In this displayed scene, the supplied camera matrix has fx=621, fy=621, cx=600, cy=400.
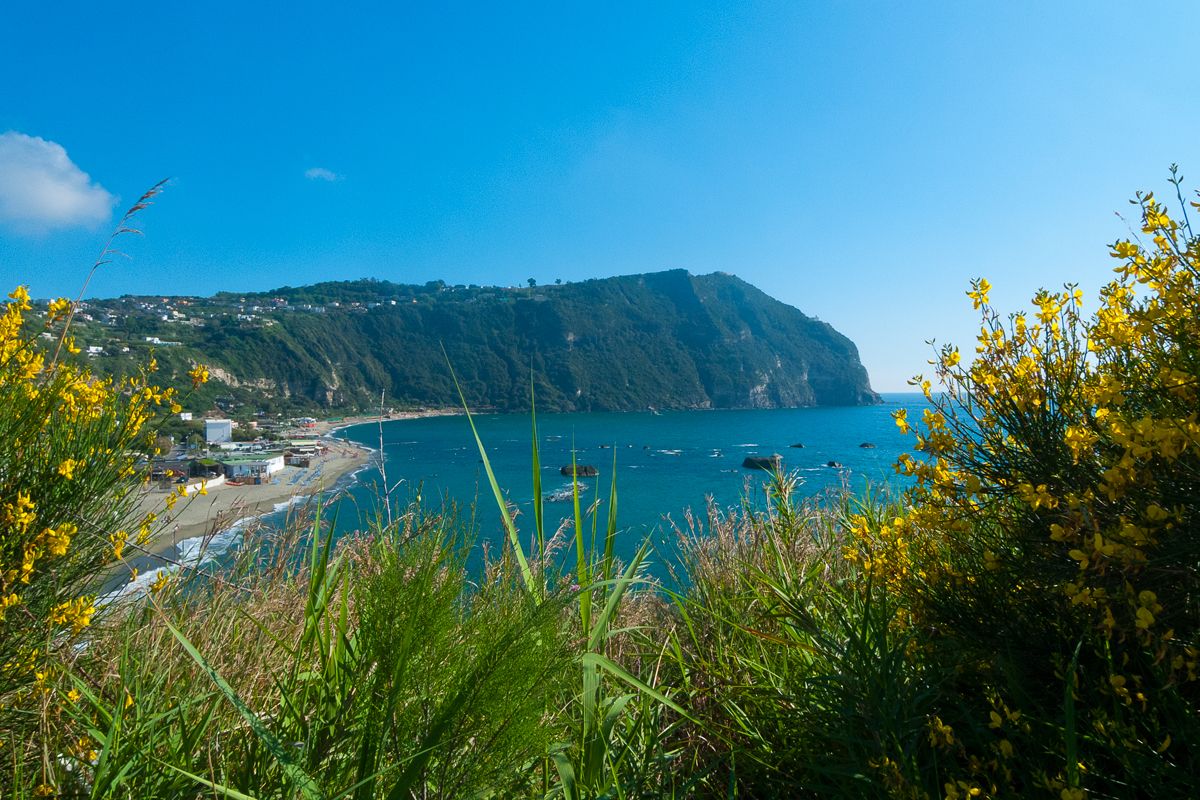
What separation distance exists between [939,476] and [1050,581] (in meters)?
0.36

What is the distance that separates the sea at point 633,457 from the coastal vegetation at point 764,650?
1.50ft

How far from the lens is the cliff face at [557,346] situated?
72188 mm

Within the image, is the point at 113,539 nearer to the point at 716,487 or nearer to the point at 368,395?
the point at 716,487

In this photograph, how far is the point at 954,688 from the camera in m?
1.55

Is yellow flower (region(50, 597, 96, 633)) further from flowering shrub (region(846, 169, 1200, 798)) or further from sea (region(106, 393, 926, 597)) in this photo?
flowering shrub (region(846, 169, 1200, 798))

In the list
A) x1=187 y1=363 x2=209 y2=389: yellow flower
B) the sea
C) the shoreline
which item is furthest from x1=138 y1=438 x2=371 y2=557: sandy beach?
x1=187 y1=363 x2=209 y2=389: yellow flower

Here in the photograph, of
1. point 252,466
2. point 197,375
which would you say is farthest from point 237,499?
point 252,466

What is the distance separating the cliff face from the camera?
72188 millimetres

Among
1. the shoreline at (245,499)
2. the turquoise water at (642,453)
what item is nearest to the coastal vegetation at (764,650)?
the shoreline at (245,499)

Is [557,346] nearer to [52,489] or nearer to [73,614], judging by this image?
[52,489]

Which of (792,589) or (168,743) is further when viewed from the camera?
(792,589)

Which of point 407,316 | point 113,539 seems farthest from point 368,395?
point 113,539

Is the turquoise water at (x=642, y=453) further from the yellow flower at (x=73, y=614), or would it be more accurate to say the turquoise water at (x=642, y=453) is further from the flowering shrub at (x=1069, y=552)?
the flowering shrub at (x=1069, y=552)

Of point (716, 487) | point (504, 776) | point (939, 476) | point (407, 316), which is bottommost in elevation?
point (716, 487)
